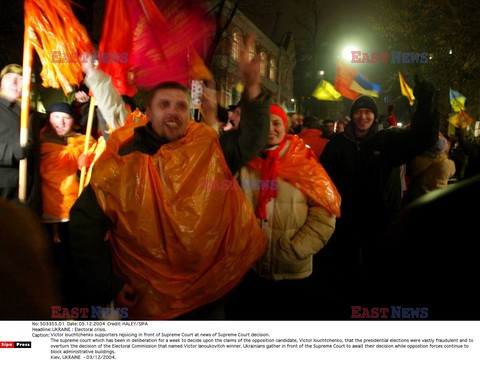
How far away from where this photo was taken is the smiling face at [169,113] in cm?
157

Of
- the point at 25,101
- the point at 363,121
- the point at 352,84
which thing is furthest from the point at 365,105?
the point at 25,101

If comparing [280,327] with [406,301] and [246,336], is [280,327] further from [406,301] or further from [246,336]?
[406,301]

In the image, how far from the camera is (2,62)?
458cm

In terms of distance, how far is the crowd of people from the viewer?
2.83ft

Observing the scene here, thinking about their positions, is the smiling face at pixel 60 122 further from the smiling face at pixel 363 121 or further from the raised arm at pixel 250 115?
the smiling face at pixel 363 121

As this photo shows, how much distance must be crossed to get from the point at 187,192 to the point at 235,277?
481 millimetres

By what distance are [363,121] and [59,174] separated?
8.66 ft

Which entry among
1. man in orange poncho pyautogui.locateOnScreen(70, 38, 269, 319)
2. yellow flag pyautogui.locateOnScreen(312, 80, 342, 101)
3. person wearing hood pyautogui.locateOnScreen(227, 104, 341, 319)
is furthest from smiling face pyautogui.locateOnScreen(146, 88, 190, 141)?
yellow flag pyautogui.locateOnScreen(312, 80, 342, 101)

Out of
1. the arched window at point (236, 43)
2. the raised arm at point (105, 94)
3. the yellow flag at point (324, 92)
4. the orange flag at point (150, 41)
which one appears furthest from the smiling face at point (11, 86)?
the yellow flag at point (324, 92)

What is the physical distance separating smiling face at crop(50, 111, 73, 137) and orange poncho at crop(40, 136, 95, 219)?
0.27 ft

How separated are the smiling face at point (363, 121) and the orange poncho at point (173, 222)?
1.52 metres

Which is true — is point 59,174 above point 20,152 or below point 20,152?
below

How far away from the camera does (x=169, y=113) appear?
158 centimetres

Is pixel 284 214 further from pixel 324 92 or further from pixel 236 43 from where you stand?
pixel 324 92
